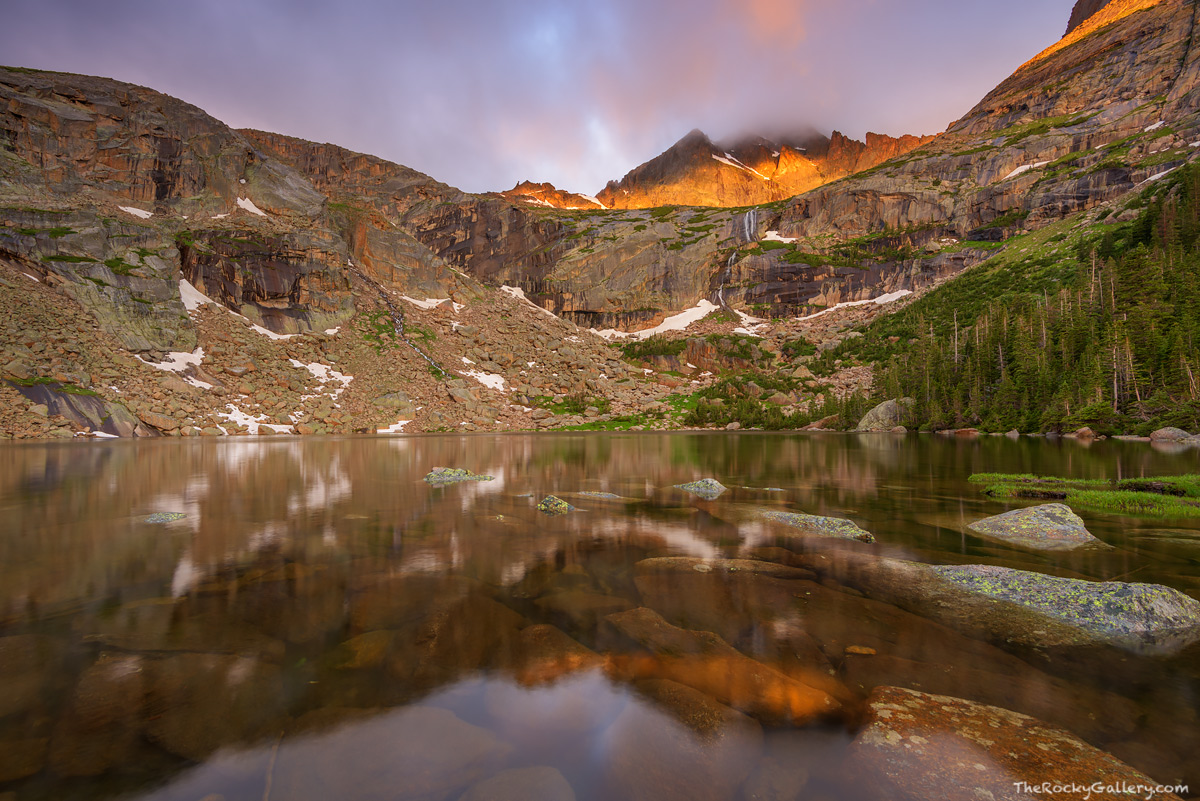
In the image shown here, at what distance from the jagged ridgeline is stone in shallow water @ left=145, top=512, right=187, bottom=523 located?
235 feet

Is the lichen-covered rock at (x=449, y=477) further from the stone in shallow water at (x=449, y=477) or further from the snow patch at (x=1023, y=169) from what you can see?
the snow patch at (x=1023, y=169)

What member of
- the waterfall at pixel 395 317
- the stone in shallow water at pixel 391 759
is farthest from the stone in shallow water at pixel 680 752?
the waterfall at pixel 395 317

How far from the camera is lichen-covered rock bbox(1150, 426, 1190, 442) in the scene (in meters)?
40.3

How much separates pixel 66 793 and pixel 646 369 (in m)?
131

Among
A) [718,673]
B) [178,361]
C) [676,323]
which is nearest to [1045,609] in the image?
[718,673]

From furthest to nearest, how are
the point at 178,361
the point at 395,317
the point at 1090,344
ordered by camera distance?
the point at 395,317, the point at 178,361, the point at 1090,344

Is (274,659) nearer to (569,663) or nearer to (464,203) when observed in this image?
(569,663)

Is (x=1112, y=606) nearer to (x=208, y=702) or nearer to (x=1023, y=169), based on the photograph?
(x=208, y=702)

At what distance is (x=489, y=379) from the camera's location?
4060 inches

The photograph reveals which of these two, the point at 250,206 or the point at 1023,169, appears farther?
the point at 1023,169

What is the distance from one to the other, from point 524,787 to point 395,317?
117m

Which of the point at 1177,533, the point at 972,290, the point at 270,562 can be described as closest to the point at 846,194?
the point at 972,290

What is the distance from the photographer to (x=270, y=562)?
1036 centimetres

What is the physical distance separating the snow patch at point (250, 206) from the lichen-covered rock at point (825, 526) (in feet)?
429
